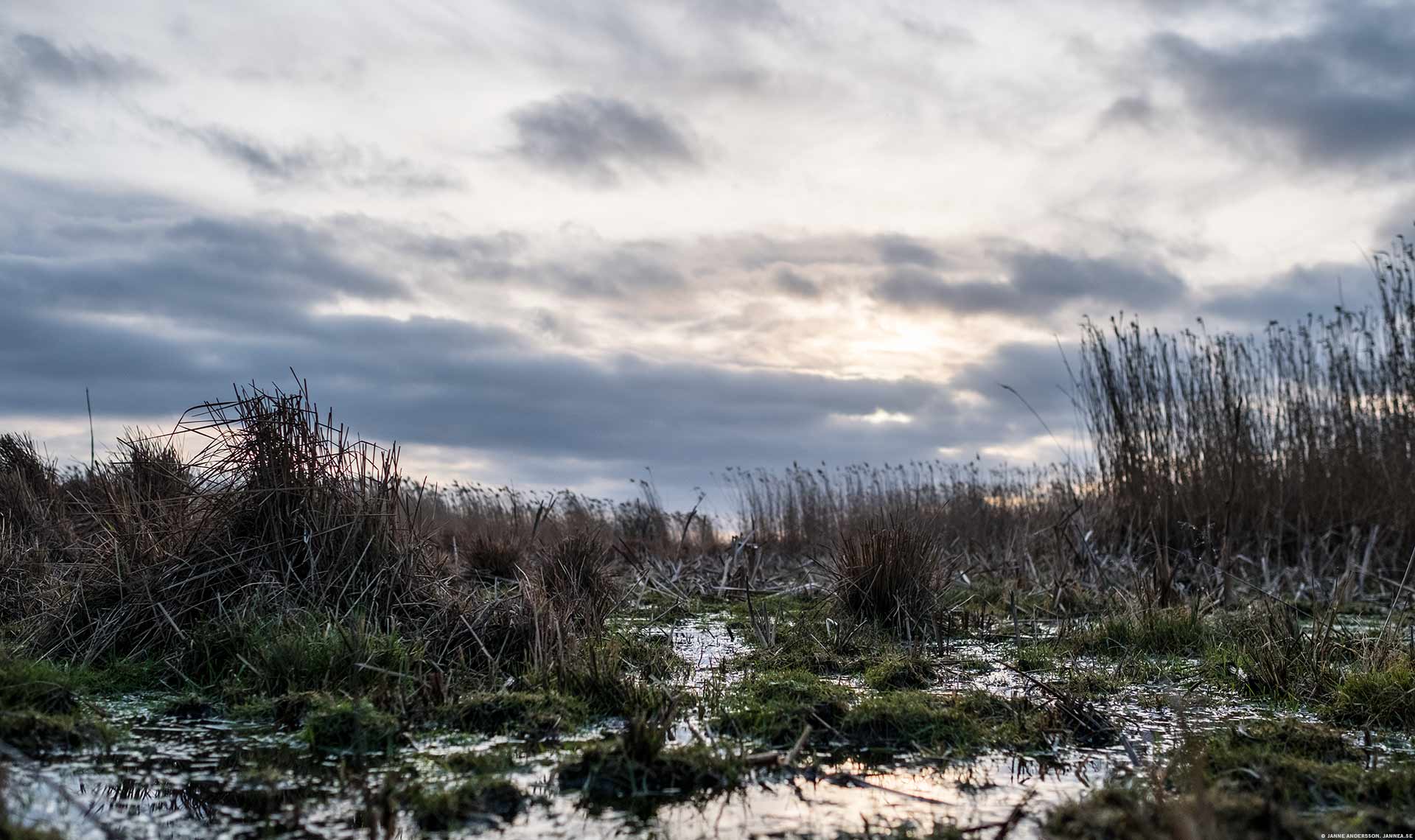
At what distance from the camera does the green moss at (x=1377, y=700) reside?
338cm

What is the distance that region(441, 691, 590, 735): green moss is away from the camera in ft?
10.4

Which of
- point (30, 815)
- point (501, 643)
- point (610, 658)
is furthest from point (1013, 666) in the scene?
point (30, 815)

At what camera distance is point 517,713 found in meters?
3.26

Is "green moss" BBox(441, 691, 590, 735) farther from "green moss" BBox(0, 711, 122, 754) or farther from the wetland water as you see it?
"green moss" BBox(0, 711, 122, 754)

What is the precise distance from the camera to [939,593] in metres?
5.48

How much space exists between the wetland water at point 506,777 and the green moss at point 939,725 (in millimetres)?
89

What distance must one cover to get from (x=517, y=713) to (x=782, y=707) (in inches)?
35.6

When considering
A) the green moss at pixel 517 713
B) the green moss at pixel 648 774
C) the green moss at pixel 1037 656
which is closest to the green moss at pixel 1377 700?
the green moss at pixel 1037 656

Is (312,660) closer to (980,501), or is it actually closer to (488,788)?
(488,788)

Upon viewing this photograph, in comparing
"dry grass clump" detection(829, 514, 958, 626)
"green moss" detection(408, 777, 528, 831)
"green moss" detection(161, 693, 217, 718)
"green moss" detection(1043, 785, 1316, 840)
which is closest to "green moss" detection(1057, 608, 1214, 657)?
"dry grass clump" detection(829, 514, 958, 626)

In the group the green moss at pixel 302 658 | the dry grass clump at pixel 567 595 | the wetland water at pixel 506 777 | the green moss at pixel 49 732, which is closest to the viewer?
the wetland water at pixel 506 777

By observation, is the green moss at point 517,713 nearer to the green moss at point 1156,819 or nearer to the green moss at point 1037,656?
the green moss at point 1156,819

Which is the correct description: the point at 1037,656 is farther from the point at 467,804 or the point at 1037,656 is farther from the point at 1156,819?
the point at 467,804

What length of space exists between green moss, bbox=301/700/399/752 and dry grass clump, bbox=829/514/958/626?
2938 millimetres
